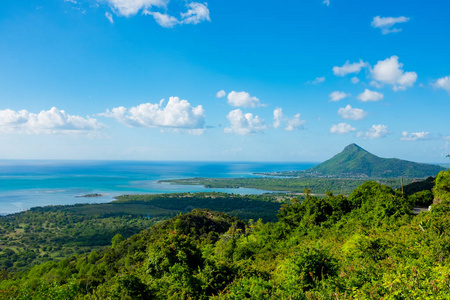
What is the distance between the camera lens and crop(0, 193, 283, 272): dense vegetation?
5294 centimetres

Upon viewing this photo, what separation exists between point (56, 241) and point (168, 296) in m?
65.8

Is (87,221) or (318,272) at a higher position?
(318,272)

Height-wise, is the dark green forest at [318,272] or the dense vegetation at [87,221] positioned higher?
the dark green forest at [318,272]

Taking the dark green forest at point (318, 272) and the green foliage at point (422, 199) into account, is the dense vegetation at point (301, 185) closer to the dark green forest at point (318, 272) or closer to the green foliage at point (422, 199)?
the green foliage at point (422, 199)

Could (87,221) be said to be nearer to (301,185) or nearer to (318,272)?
(318,272)

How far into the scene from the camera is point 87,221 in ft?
244

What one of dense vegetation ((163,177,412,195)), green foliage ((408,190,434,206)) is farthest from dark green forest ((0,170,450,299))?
dense vegetation ((163,177,412,195))

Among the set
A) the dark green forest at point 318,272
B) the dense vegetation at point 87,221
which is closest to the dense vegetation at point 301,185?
the dense vegetation at point 87,221

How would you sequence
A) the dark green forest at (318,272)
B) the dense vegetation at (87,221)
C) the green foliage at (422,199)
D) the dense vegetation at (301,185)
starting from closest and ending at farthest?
the dark green forest at (318,272)
the green foliage at (422,199)
the dense vegetation at (87,221)
the dense vegetation at (301,185)

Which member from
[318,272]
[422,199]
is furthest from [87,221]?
[318,272]

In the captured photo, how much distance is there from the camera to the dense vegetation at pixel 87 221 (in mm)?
52938

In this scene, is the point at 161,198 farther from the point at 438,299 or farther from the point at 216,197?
the point at 438,299

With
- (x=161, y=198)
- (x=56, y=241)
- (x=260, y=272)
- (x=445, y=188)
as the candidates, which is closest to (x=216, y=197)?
(x=161, y=198)

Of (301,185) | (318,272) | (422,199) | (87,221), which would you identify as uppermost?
(318,272)
